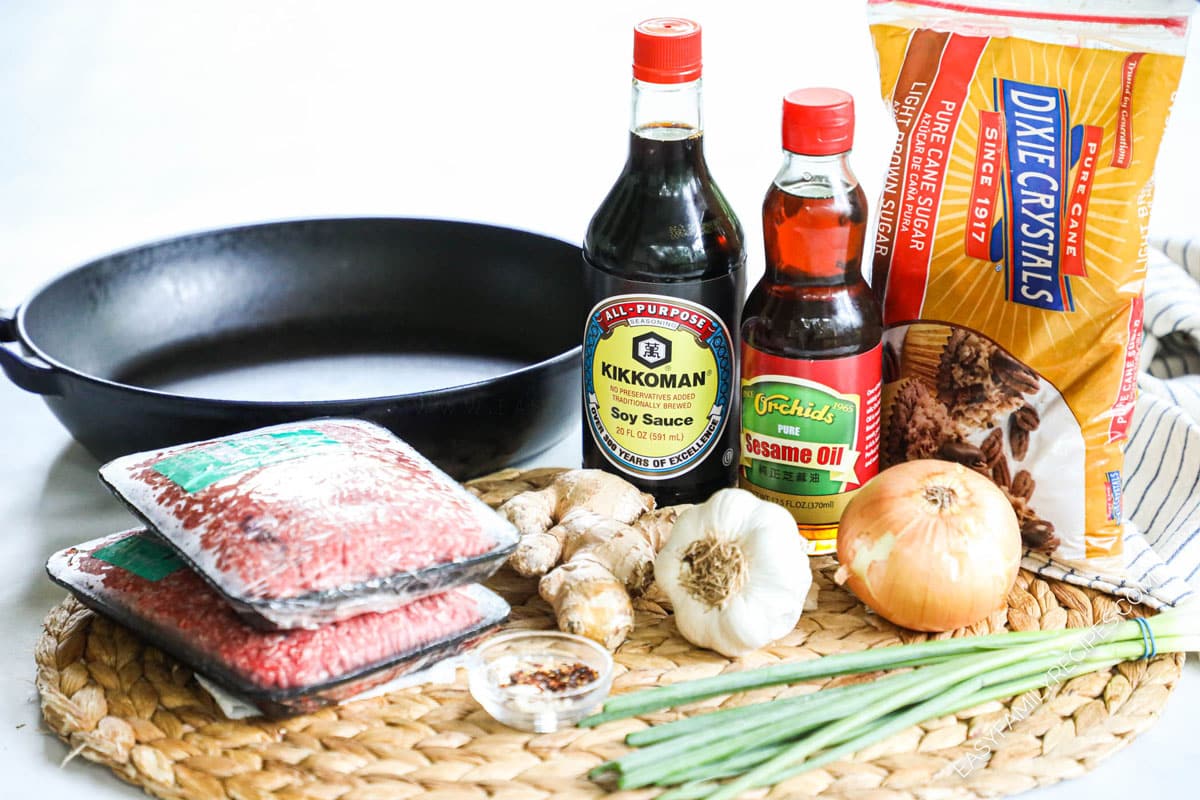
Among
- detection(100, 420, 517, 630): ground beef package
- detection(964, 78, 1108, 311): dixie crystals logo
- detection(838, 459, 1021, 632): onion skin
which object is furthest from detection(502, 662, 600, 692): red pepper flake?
detection(964, 78, 1108, 311): dixie crystals logo

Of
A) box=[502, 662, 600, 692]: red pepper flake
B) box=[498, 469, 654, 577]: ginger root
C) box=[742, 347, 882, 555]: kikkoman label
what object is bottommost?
box=[502, 662, 600, 692]: red pepper flake

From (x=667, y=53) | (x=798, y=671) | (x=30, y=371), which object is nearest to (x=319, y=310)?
(x=30, y=371)

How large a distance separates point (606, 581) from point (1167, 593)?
596mm

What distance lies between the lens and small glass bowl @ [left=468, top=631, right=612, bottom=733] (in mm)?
1235

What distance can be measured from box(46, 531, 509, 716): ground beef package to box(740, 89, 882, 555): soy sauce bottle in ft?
1.18

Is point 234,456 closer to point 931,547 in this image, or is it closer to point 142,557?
point 142,557

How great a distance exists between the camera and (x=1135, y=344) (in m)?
1.46

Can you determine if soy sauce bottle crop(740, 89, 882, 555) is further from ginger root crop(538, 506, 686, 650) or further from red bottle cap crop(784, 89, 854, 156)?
ginger root crop(538, 506, 686, 650)

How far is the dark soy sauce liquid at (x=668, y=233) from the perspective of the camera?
148cm

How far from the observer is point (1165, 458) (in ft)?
5.60

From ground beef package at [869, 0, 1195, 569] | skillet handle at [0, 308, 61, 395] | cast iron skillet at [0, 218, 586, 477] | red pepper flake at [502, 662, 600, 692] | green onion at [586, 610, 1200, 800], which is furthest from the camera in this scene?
cast iron skillet at [0, 218, 586, 477]

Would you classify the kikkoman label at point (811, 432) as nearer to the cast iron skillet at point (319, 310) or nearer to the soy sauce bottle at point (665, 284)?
the soy sauce bottle at point (665, 284)

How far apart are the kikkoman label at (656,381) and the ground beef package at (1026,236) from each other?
0.23 meters

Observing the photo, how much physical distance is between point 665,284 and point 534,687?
1.52 ft
